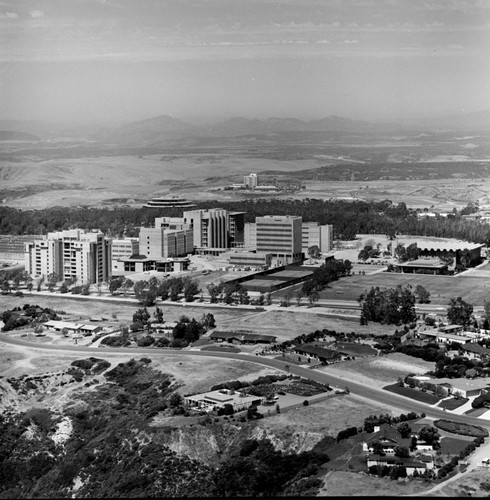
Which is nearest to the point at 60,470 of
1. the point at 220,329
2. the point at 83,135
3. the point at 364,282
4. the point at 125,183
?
the point at 220,329

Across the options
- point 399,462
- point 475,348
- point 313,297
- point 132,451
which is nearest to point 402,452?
point 399,462

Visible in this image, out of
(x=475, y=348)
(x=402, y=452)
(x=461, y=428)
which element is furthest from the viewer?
(x=475, y=348)

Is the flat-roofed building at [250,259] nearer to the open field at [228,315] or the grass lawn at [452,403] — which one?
the open field at [228,315]

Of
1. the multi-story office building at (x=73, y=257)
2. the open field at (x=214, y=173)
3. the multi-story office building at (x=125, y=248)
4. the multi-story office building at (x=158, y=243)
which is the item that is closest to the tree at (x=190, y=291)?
the multi-story office building at (x=73, y=257)

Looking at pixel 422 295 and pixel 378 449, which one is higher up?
pixel 378 449

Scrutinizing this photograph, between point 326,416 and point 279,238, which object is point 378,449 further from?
point 279,238

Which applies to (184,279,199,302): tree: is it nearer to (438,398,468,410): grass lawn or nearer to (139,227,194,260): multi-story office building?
(139,227,194,260): multi-story office building
